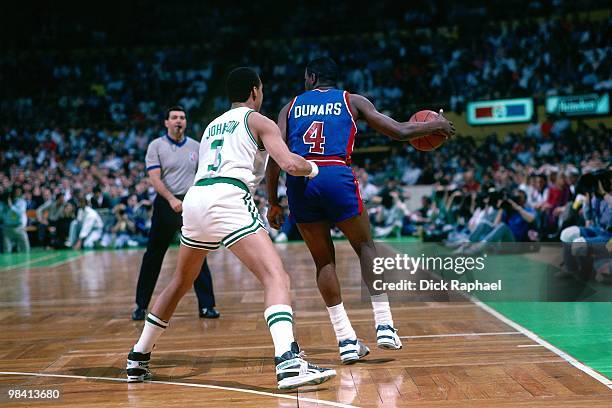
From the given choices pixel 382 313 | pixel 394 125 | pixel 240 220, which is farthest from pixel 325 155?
pixel 382 313

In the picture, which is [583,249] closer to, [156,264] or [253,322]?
[253,322]

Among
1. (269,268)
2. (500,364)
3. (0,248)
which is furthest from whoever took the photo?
(0,248)

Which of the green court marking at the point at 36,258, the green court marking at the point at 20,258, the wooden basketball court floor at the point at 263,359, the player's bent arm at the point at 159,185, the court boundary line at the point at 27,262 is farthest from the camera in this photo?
the green court marking at the point at 20,258

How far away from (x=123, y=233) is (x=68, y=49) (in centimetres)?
1612

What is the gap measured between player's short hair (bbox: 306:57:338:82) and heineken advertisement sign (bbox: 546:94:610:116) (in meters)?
20.3

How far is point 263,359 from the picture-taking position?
573 centimetres

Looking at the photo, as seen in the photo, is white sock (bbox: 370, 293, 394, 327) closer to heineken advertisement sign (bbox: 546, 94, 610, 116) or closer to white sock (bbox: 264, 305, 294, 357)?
white sock (bbox: 264, 305, 294, 357)

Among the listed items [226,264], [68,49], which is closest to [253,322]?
[226,264]

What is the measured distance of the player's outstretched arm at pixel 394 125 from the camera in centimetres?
538

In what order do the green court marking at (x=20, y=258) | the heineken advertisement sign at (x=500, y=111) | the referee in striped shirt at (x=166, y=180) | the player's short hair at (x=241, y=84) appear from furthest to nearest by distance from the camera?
1. the heineken advertisement sign at (x=500, y=111)
2. the green court marking at (x=20, y=258)
3. the referee in striped shirt at (x=166, y=180)
4. the player's short hair at (x=241, y=84)

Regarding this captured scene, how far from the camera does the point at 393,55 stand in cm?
2991

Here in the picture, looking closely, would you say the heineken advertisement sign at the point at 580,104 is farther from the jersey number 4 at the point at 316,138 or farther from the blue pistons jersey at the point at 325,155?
the jersey number 4 at the point at 316,138

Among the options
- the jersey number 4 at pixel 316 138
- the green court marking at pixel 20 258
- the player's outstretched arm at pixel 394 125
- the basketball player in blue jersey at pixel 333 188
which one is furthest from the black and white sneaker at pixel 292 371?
the green court marking at pixel 20 258

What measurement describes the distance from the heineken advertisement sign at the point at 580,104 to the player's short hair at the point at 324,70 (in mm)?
20291
